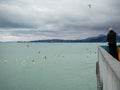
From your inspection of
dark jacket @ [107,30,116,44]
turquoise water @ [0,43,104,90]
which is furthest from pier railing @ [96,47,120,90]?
turquoise water @ [0,43,104,90]

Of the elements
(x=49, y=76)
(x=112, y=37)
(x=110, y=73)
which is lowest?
(x=49, y=76)

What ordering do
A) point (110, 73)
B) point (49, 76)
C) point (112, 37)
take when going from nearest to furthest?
point (110, 73) < point (112, 37) < point (49, 76)

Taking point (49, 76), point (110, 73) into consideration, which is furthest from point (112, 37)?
point (49, 76)

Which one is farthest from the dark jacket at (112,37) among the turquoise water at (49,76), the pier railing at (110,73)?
the turquoise water at (49,76)

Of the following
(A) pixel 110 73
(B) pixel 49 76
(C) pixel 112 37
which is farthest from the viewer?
(B) pixel 49 76

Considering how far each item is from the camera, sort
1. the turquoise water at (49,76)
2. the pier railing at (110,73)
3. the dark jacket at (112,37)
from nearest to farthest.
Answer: the pier railing at (110,73) < the dark jacket at (112,37) < the turquoise water at (49,76)

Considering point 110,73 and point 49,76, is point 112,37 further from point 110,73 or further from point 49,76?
point 49,76

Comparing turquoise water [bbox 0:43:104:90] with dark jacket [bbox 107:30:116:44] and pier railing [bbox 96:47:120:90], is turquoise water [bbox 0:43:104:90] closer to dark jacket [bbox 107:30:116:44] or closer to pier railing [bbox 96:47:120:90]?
dark jacket [bbox 107:30:116:44]

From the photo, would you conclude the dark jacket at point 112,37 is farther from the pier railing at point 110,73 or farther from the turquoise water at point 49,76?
the turquoise water at point 49,76

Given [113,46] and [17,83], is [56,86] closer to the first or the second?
[17,83]

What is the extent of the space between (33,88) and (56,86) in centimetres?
286

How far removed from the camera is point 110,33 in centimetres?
1558

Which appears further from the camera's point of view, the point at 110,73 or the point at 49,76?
the point at 49,76

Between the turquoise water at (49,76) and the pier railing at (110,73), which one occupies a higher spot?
the pier railing at (110,73)
